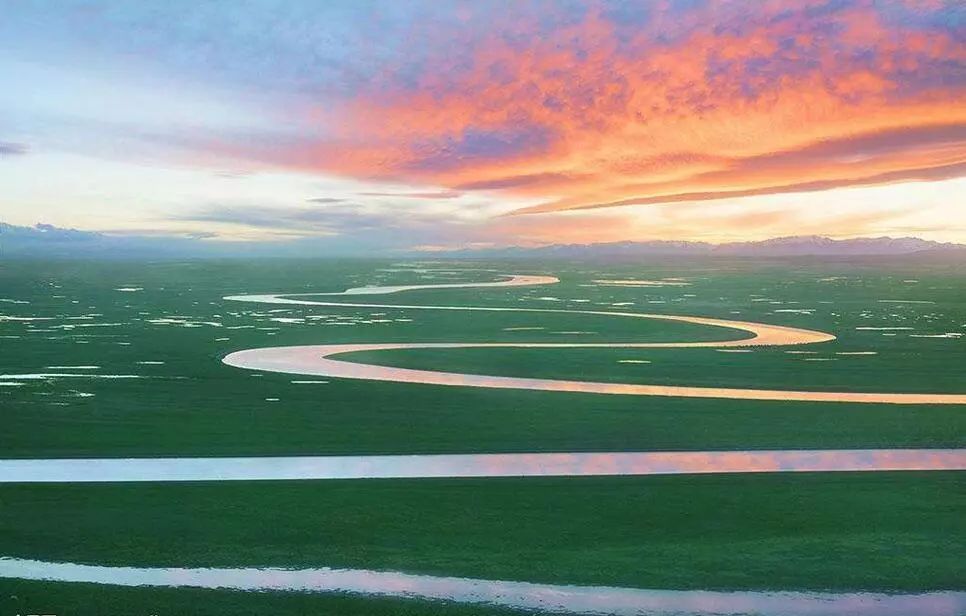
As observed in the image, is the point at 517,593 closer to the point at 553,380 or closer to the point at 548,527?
the point at 548,527

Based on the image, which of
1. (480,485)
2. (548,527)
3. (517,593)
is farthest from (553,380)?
(517,593)

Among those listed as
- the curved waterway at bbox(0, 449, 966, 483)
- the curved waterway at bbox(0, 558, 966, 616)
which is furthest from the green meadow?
the curved waterway at bbox(0, 449, 966, 483)

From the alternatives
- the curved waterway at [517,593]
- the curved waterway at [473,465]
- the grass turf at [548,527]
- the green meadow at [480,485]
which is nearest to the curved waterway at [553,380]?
the green meadow at [480,485]

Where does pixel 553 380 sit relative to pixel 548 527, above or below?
above

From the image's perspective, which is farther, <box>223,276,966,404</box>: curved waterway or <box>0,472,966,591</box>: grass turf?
<box>223,276,966,404</box>: curved waterway

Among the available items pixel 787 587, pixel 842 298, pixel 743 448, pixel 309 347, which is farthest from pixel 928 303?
pixel 787 587

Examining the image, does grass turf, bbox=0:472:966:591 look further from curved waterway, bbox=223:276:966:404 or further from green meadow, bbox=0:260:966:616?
curved waterway, bbox=223:276:966:404

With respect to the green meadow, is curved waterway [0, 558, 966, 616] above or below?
below
